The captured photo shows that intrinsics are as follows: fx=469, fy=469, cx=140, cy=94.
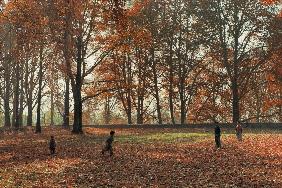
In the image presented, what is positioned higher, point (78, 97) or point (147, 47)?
point (147, 47)

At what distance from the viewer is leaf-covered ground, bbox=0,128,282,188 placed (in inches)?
691

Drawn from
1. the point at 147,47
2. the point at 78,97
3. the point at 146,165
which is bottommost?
the point at 146,165

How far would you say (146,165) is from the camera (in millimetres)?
21797

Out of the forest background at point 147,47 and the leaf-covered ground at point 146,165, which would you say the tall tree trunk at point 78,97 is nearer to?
the forest background at point 147,47

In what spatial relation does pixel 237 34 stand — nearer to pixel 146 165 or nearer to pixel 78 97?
pixel 78 97

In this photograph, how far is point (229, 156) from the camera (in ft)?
80.9

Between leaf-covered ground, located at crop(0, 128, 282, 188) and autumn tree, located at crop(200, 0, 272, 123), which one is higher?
autumn tree, located at crop(200, 0, 272, 123)

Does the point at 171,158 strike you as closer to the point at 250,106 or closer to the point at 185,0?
the point at 185,0

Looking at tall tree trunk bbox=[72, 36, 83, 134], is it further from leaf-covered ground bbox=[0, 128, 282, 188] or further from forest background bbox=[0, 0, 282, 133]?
leaf-covered ground bbox=[0, 128, 282, 188]

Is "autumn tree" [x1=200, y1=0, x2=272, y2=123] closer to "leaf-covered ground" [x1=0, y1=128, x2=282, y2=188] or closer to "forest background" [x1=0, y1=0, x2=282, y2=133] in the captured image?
"forest background" [x1=0, y1=0, x2=282, y2=133]

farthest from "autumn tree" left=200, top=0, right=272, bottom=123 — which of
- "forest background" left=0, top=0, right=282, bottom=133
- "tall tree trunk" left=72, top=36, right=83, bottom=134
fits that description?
"tall tree trunk" left=72, top=36, right=83, bottom=134

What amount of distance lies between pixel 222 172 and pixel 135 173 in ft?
11.9

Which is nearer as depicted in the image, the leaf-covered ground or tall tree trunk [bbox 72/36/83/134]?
the leaf-covered ground

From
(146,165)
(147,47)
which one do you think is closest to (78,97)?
(147,47)
